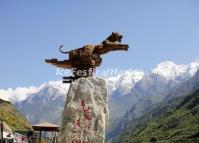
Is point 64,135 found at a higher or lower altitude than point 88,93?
lower

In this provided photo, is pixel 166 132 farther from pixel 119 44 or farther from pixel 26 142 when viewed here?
pixel 119 44

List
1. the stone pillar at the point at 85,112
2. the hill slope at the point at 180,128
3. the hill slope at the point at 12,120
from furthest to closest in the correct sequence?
the hill slope at the point at 180,128
the hill slope at the point at 12,120
the stone pillar at the point at 85,112

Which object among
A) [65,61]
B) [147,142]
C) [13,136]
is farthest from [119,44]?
[147,142]

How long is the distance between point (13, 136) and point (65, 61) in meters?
16.4

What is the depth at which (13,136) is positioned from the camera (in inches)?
1045

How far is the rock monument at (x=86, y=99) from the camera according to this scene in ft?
35.3

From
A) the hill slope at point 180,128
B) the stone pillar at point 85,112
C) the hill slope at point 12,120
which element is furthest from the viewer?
the hill slope at point 180,128

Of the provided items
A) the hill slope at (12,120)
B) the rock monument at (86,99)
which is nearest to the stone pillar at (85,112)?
the rock monument at (86,99)

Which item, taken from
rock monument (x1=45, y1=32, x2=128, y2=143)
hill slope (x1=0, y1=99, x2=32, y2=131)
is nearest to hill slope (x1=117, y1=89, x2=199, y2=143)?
hill slope (x1=0, y1=99, x2=32, y2=131)

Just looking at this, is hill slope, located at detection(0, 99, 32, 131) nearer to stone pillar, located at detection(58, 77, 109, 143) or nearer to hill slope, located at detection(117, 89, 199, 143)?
stone pillar, located at detection(58, 77, 109, 143)

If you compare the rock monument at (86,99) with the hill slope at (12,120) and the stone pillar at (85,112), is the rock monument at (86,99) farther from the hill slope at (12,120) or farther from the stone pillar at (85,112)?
the hill slope at (12,120)

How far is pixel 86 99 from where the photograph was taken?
10945 millimetres

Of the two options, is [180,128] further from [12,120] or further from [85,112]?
[85,112]

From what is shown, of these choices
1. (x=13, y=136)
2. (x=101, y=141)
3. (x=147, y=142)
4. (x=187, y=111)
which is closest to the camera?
(x=101, y=141)
